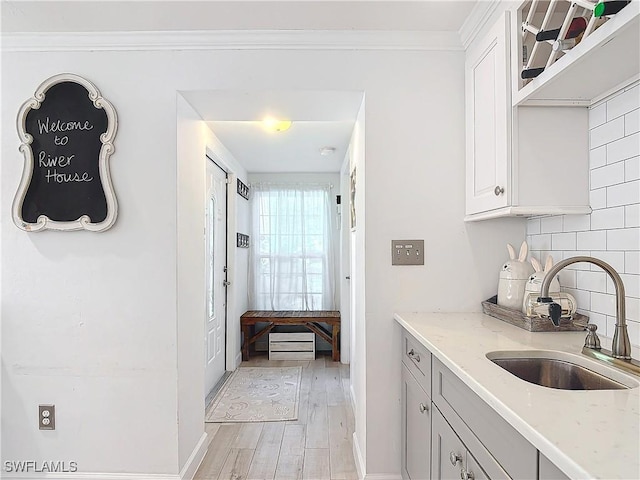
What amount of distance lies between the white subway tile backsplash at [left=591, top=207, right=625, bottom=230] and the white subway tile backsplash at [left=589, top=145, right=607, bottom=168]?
0.18 m

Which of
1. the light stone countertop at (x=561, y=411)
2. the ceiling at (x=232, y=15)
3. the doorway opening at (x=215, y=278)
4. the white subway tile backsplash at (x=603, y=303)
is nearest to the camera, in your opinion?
the light stone countertop at (x=561, y=411)

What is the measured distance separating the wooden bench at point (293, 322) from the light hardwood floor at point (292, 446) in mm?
1130

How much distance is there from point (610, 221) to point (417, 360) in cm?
90

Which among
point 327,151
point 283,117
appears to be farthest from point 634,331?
point 327,151

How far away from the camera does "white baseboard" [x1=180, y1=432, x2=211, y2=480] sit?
2.19m

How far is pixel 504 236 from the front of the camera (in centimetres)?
211

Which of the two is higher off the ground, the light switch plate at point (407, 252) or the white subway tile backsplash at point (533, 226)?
the white subway tile backsplash at point (533, 226)

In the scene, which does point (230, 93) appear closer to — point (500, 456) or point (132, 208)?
point (132, 208)

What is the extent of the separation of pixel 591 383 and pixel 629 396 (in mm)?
263

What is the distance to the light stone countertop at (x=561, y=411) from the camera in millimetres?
695

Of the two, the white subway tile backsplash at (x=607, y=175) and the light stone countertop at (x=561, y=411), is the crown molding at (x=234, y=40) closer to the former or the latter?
the white subway tile backsplash at (x=607, y=175)

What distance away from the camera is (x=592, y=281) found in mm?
1646

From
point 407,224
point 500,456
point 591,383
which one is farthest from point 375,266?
point 500,456

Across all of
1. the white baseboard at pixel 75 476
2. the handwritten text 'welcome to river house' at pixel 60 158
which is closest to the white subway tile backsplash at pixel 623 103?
the handwritten text 'welcome to river house' at pixel 60 158
